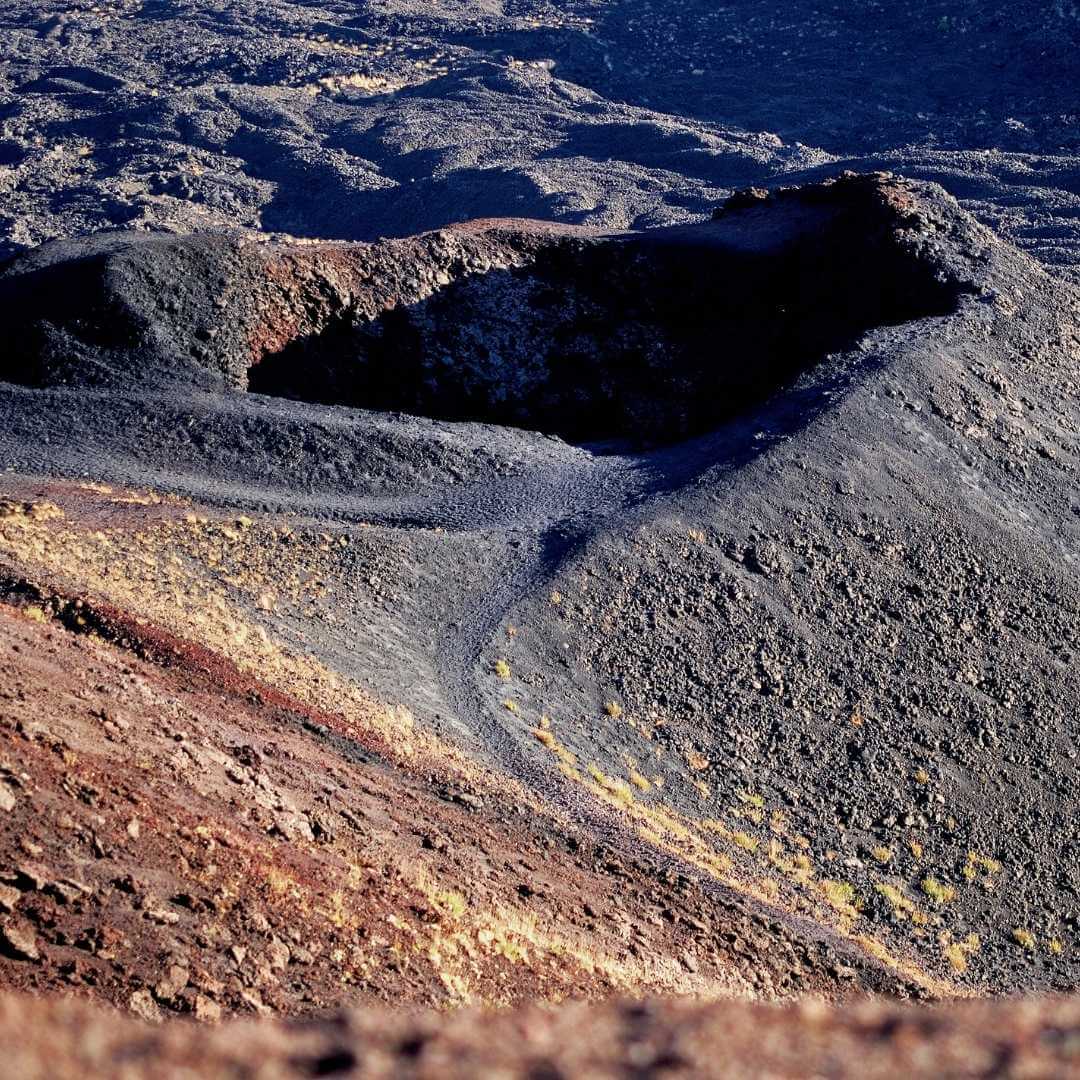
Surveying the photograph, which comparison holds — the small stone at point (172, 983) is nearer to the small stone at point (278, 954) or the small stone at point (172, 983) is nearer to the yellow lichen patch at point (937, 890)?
the small stone at point (278, 954)

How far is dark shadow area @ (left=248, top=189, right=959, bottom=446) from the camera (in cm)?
3581

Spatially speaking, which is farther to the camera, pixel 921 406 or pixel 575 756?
pixel 921 406

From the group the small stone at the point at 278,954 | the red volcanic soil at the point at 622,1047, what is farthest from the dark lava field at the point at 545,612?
the red volcanic soil at the point at 622,1047

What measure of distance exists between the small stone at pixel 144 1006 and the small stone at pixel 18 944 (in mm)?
814

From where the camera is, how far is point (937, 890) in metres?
20.7

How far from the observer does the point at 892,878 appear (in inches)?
813

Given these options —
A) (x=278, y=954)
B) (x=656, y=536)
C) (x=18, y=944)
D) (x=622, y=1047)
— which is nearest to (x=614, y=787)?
(x=656, y=536)

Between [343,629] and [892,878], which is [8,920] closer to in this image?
[343,629]

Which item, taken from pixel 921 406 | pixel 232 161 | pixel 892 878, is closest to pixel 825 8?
pixel 232 161

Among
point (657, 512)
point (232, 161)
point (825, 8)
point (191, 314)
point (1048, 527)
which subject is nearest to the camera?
point (657, 512)

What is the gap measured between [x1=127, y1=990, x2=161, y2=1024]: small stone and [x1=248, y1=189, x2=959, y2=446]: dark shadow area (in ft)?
85.1

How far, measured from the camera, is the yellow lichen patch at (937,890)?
20.5 metres

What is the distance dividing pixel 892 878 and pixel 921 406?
14.7 meters

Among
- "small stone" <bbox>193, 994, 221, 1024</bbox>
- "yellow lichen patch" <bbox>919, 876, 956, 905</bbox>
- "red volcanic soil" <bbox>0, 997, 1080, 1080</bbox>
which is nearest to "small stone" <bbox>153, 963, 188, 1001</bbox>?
"small stone" <bbox>193, 994, 221, 1024</bbox>
